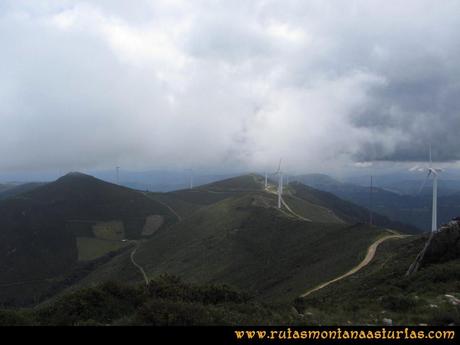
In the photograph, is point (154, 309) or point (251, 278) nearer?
point (154, 309)

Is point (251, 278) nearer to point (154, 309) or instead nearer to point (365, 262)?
point (365, 262)

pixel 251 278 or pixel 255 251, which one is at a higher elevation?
pixel 255 251

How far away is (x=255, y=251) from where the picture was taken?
11506 cm

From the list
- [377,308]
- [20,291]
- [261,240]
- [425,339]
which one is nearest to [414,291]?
[377,308]

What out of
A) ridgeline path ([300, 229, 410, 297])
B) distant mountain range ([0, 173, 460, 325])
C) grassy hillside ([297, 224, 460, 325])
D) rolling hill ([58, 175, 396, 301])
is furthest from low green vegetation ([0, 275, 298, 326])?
ridgeline path ([300, 229, 410, 297])

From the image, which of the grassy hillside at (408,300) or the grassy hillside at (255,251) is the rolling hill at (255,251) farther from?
the grassy hillside at (408,300)

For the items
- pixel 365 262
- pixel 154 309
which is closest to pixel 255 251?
pixel 365 262

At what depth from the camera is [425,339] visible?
15289 millimetres

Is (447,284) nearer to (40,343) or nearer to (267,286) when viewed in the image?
(40,343)

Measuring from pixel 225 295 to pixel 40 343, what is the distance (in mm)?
16316

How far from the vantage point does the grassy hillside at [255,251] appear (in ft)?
249

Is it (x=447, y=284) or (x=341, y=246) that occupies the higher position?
(x=447, y=284)

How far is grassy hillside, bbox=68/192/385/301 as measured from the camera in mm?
75912

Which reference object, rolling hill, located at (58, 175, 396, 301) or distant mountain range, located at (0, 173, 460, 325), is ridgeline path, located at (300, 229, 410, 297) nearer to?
distant mountain range, located at (0, 173, 460, 325)
